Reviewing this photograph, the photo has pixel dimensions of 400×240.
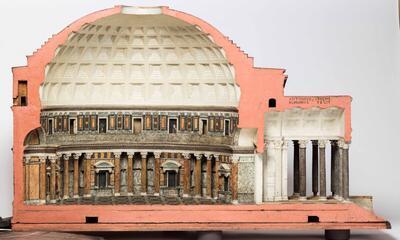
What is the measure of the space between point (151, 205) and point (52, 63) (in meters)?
5.21

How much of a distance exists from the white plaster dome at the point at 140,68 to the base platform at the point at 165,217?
12.8ft

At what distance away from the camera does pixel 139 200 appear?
116 ft

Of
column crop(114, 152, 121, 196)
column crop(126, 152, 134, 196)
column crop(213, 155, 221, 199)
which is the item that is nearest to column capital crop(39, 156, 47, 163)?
column crop(114, 152, 121, 196)

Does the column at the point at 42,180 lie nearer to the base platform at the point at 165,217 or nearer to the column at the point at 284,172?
the base platform at the point at 165,217

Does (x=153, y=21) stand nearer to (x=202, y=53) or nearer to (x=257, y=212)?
(x=202, y=53)

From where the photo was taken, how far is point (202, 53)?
35500 millimetres

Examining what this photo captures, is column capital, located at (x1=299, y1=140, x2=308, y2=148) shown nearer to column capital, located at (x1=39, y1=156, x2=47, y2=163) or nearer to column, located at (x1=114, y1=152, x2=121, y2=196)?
column, located at (x1=114, y1=152, x2=121, y2=196)

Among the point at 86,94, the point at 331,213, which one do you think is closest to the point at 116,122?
the point at 86,94

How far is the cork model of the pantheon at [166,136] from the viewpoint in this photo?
32.3 metres

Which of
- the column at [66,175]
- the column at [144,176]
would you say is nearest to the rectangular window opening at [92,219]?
the column at [66,175]

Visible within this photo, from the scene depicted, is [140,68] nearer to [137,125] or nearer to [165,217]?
[137,125]

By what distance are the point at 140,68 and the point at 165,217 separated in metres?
5.92

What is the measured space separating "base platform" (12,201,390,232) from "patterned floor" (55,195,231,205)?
1669mm

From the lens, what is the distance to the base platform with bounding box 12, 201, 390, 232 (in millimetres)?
32188
